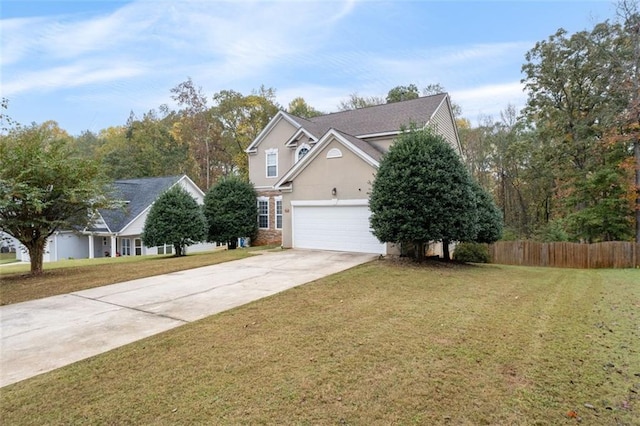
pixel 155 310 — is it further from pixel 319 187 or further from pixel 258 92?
pixel 258 92

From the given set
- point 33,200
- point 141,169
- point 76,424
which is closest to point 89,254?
point 141,169

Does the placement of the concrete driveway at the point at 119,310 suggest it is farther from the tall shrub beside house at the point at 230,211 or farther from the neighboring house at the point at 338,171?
the tall shrub beside house at the point at 230,211

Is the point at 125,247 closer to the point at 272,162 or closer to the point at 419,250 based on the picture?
the point at 272,162

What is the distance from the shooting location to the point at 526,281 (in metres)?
9.38

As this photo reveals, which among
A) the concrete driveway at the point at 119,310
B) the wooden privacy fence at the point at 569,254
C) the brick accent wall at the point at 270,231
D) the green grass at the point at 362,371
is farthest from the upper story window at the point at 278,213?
the green grass at the point at 362,371

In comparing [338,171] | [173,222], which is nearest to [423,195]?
[338,171]

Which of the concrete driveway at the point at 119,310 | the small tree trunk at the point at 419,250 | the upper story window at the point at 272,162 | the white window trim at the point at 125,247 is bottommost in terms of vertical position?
the white window trim at the point at 125,247

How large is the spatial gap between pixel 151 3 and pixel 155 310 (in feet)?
34.8

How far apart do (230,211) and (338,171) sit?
894cm

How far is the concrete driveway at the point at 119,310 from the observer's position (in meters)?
4.59

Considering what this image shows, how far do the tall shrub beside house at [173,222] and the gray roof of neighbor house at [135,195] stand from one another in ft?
25.0

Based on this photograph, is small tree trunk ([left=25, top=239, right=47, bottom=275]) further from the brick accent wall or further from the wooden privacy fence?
the wooden privacy fence

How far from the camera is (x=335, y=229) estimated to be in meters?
14.4

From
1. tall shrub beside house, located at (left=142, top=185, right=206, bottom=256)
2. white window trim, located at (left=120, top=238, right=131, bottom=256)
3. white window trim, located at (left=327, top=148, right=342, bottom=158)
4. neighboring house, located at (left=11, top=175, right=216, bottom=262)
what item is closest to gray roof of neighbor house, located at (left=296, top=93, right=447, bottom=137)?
white window trim, located at (left=327, top=148, right=342, bottom=158)
